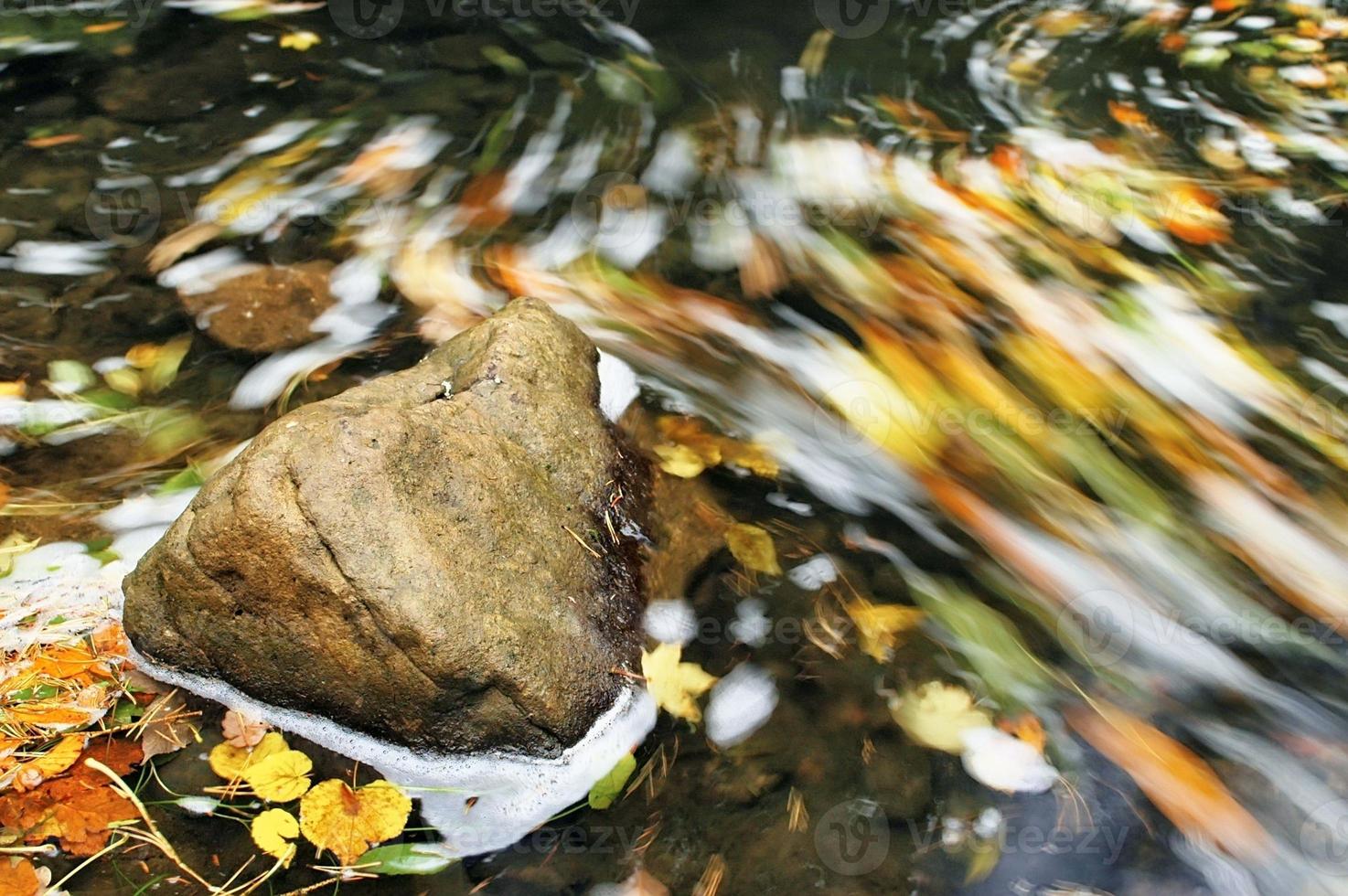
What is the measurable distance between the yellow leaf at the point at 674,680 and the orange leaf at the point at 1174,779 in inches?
39.2

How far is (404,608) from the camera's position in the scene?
2322 millimetres

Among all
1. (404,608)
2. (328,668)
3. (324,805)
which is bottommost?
(324,805)

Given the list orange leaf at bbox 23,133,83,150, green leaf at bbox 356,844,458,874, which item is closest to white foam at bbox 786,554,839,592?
green leaf at bbox 356,844,458,874

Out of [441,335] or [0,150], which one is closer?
[441,335]

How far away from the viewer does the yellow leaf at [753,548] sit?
305 centimetres

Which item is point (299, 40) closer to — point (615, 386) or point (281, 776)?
point (615, 386)

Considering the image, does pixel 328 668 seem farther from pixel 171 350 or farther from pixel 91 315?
pixel 91 315

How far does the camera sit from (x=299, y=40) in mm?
6039

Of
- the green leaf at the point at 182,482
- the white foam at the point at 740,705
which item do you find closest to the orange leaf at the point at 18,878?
the green leaf at the point at 182,482

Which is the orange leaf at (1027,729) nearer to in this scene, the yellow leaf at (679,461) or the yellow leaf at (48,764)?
the yellow leaf at (679,461)

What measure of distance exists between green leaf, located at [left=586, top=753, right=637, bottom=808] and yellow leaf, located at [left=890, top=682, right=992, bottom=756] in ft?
2.35

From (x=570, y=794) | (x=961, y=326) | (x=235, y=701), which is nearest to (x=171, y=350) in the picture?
(x=235, y=701)

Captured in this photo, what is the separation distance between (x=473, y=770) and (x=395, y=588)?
19.8 inches

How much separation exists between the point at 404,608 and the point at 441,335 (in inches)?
71.5
